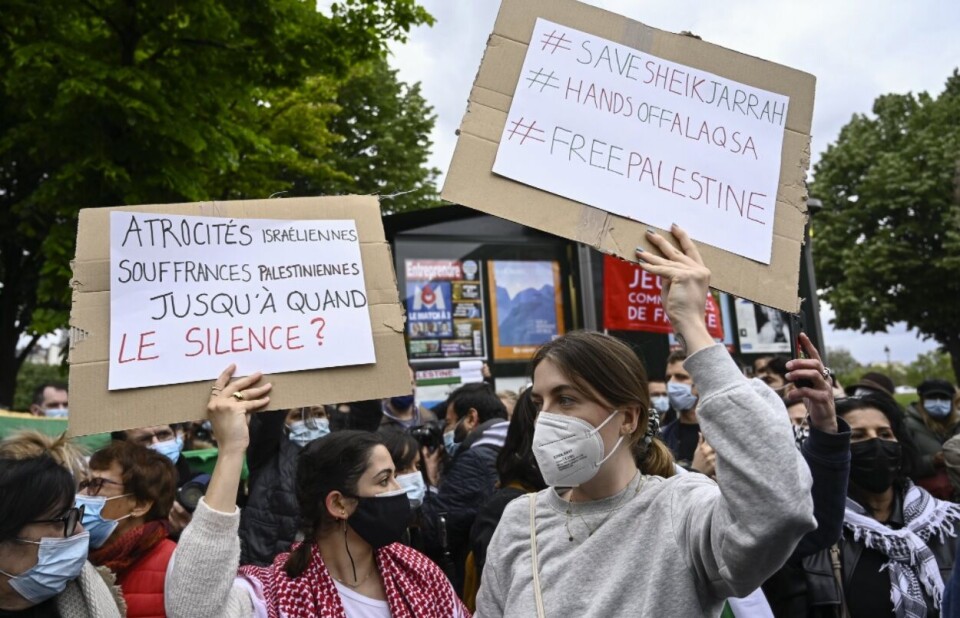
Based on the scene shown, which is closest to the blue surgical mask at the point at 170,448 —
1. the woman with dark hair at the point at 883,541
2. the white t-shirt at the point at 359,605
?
the white t-shirt at the point at 359,605

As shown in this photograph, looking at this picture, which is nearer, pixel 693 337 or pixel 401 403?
pixel 693 337

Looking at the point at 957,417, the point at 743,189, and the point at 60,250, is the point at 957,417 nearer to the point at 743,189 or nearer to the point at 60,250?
the point at 743,189

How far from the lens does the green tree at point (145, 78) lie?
881cm

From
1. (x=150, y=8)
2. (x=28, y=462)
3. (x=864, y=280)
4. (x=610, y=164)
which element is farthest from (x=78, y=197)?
(x=864, y=280)

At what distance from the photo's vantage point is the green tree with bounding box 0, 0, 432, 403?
347 inches

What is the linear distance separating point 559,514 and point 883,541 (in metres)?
1.85

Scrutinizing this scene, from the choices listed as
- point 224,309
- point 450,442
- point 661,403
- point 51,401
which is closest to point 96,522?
point 224,309

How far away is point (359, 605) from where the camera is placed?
2.83m

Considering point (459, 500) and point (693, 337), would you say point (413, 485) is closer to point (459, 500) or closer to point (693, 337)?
point (459, 500)

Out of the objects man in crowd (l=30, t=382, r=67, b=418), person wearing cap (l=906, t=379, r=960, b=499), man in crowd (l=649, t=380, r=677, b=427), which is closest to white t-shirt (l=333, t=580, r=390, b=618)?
man in crowd (l=649, t=380, r=677, b=427)

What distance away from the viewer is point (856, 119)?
35125mm

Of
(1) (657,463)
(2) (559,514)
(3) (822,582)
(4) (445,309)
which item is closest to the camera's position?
(2) (559,514)

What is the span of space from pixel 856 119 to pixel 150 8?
33272mm

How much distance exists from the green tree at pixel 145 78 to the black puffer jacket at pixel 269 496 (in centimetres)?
565
